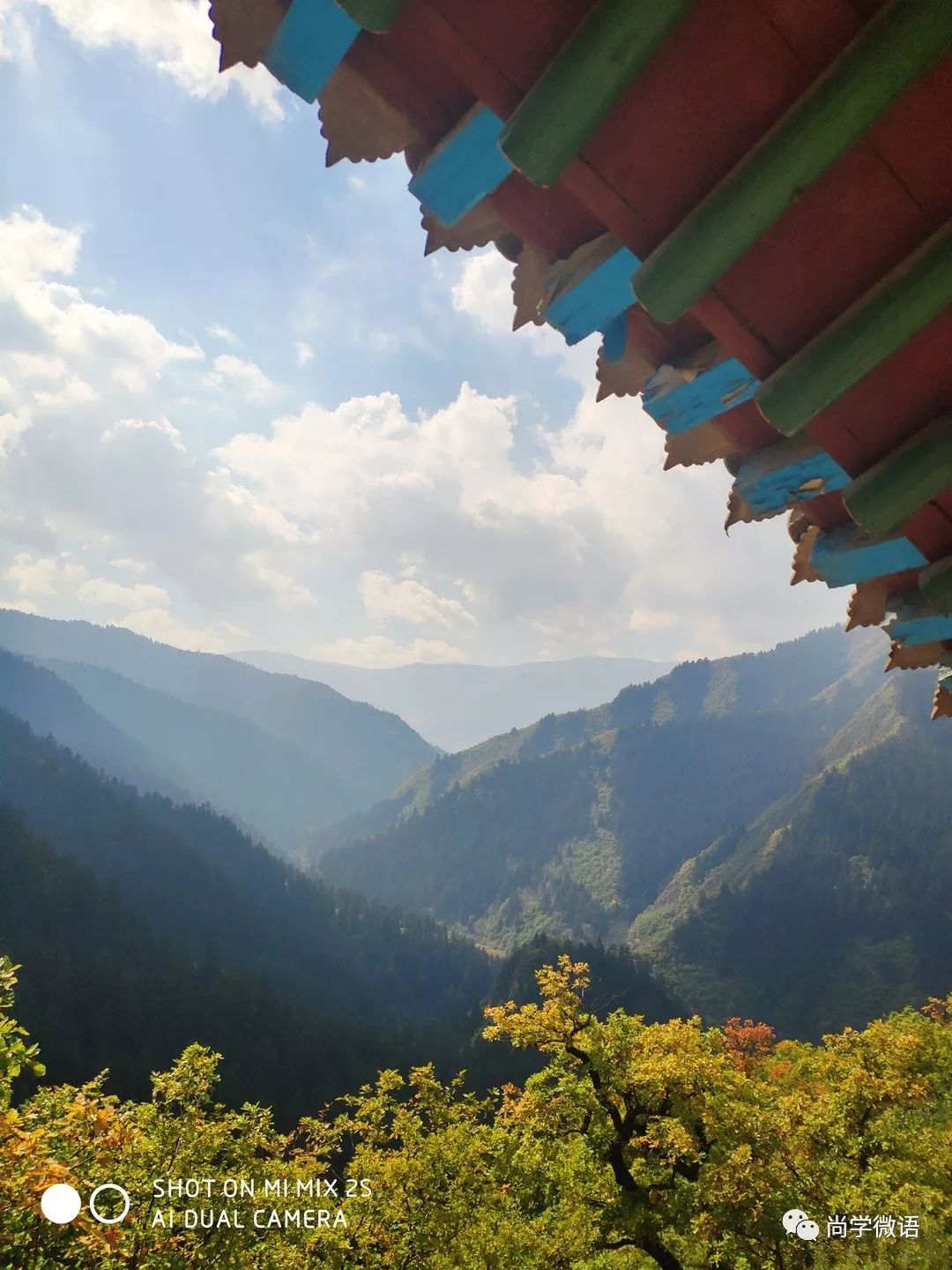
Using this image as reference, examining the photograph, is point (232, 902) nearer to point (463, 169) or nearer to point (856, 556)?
point (856, 556)

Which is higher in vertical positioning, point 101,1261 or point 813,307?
point 813,307

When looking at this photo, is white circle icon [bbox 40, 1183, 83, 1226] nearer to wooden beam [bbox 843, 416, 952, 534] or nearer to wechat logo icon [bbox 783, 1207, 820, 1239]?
wechat logo icon [bbox 783, 1207, 820, 1239]

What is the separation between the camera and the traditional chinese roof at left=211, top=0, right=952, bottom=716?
1694mm

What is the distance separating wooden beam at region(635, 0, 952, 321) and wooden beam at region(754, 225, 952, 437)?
36 cm

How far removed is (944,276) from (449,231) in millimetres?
1675

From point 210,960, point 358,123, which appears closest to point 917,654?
point 358,123

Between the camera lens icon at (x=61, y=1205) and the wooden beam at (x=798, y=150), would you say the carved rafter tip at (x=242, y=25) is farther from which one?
the camera lens icon at (x=61, y=1205)

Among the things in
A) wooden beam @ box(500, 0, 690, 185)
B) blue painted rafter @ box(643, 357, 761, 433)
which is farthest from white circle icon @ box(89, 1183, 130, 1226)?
wooden beam @ box(500, 0, 690, 185)

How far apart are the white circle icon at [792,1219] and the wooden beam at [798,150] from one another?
13845mm

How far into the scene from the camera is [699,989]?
427 ft

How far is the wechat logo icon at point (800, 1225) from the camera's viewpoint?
10297 millimetres

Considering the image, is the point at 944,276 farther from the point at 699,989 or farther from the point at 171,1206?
the point at 699,989

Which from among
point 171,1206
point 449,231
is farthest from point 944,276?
point 171,1206

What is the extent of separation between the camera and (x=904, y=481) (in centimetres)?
212
